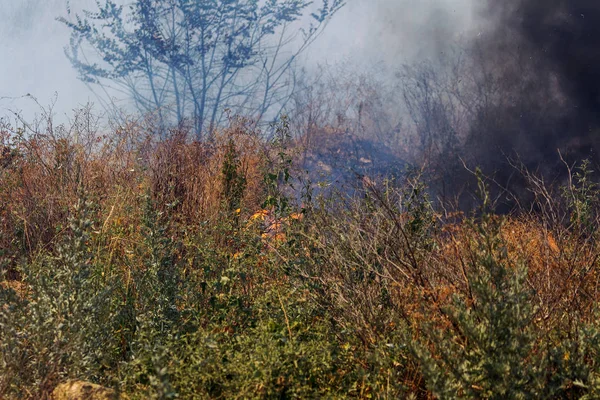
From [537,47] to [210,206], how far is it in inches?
207

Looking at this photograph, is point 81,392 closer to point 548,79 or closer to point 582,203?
point 582,203

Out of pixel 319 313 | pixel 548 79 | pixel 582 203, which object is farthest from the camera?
pixel 548 79

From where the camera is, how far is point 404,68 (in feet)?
33.8

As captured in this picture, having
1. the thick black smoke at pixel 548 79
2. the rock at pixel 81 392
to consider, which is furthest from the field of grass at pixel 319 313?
the thick black smoke at pixel 548 79

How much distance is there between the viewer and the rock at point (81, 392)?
2.67m

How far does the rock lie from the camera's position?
267 cm

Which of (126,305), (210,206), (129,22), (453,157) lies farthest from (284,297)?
(129,22)

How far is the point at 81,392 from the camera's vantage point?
2.68m

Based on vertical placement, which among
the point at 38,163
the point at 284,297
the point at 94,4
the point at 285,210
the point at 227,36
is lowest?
the point at 284,297

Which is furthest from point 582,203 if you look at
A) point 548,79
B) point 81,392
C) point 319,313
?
point 548,79

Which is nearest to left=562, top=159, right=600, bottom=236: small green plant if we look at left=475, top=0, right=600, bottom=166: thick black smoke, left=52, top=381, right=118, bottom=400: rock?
left=52, top=381, right=118, bottom=400: rock

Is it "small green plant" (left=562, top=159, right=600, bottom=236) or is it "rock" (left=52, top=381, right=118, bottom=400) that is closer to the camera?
"rock" (left=52, top=381, right=118, bottom=400)

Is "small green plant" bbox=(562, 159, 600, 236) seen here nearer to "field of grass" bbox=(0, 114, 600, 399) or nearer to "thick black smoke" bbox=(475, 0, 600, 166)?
"field of grass" bbox=(0, 114, 600, 399)

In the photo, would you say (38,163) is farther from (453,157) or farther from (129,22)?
(129,22)
